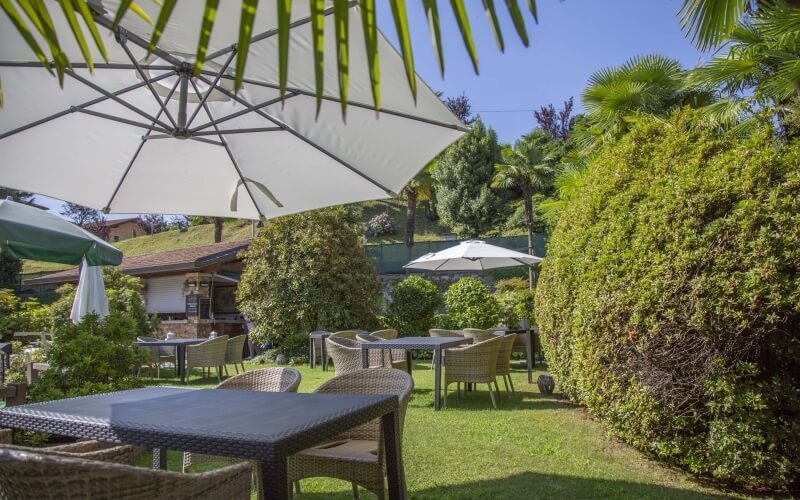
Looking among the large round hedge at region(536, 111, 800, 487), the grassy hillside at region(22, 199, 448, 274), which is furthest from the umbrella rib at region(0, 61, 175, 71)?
the grassy hillside at region(22, 199, 448, 274)

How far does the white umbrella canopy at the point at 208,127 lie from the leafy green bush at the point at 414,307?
960 cm

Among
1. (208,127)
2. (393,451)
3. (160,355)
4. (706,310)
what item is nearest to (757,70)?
(706,310)

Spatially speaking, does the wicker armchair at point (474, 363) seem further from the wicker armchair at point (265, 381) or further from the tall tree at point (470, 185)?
the tall tree at point (470, 185)

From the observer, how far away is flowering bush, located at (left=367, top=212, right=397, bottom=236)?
39.4 meters

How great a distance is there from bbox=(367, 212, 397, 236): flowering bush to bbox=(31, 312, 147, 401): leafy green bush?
34022mm

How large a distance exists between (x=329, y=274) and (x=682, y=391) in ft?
36.8

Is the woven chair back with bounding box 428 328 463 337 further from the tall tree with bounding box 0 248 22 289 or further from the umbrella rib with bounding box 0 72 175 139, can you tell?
the tall tree with bounding box 0 248 22 289

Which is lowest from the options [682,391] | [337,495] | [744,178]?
[337,495]

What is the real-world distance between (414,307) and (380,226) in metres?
24.8

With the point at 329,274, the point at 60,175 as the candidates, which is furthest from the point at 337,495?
the point at 329,274

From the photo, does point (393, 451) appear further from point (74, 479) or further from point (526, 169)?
point (526, 169)

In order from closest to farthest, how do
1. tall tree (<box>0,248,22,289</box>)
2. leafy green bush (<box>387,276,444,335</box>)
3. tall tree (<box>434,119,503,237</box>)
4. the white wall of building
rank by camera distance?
leafy green bush (<box>387,276,444,335</box>)
the white wall of building
tall tree (<box>0,248,22,289</box>)
tall tree (<box>434,119,503,237</box>)

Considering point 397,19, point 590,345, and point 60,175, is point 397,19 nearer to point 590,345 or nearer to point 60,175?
point 590,345

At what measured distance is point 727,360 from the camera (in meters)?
3.73
